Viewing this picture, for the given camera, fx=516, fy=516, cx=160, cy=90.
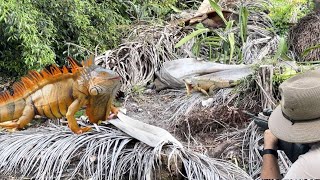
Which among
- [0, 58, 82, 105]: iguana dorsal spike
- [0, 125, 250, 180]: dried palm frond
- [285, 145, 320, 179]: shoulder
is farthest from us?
[0, 58, 82, 105]: iguana dorsal spike

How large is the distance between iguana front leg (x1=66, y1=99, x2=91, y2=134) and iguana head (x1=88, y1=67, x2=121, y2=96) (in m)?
0.16

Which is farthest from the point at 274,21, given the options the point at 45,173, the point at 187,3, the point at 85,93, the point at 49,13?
the point at 45,173

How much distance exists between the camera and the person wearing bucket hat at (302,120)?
2248mm

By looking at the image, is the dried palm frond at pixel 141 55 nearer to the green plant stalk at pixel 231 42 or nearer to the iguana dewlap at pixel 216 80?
the green plant stalk at pixel 231 42

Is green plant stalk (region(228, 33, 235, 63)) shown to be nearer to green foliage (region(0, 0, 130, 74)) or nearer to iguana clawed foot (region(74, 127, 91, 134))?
green foliage (region(0, 0, 130, 74))

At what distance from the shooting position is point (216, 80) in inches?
235

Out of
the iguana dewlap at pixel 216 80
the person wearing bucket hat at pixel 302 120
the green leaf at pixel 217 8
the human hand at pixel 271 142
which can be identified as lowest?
the iguana dewlap at pixel 216 80

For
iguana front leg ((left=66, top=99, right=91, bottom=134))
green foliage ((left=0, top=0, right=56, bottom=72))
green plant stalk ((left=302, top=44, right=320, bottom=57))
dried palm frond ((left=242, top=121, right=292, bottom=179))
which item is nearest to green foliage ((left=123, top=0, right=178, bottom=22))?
green foliage ((left=0, top=0, right=56, bottom=72))

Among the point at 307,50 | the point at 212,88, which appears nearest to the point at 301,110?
the point at 212,88

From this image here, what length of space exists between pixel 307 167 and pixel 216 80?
3759 mm

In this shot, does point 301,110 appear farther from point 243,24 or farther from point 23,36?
point 243,24

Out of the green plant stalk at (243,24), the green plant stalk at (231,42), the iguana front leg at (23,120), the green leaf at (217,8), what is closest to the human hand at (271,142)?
the iguana front leg at (23,120)

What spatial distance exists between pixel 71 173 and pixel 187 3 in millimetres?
6013

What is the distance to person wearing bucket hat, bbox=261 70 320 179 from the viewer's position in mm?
2248
